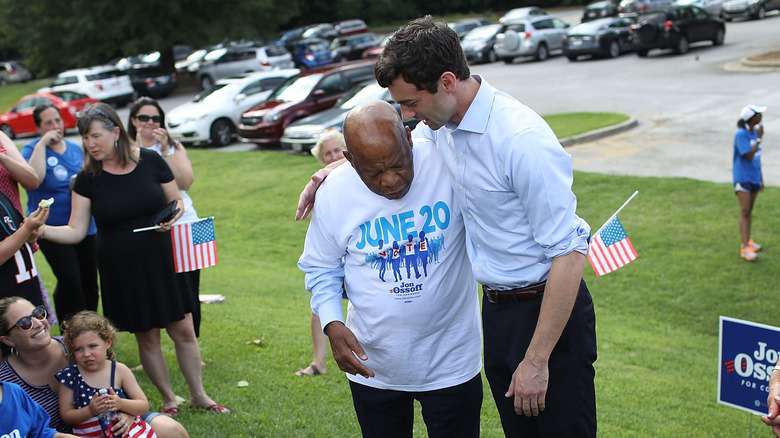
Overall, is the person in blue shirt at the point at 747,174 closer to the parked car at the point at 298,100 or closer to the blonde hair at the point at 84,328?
the blonde hair at the point at 84,328

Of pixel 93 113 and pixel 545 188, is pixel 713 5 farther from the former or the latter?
pixel 545 188

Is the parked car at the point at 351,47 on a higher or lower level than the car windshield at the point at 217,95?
lower

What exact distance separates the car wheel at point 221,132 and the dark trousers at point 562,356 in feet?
57.7

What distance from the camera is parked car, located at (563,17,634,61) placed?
2862cm

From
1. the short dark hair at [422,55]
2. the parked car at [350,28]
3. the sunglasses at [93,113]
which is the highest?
the short dark hair at [422,55]

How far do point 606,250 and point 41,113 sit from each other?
198 inches

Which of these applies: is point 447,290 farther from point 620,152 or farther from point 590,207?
point 620,152

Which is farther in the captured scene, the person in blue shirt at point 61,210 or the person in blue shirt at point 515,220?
the person in blue shirt at point 61,210

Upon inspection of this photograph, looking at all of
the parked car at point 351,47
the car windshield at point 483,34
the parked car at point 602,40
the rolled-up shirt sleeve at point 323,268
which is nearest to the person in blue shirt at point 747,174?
the rolled-up shirt sleeve at point 323,268

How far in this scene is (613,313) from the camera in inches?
320

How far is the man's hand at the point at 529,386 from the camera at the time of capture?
2.69 metres

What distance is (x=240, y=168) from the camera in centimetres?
1606

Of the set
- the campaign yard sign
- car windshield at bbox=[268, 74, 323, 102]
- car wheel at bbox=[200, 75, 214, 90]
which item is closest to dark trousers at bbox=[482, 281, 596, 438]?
the campaign yard sign

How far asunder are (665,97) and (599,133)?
5.29m
